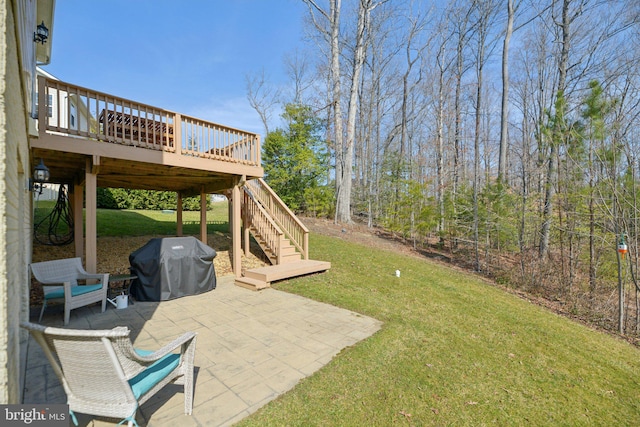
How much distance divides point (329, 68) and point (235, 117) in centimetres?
884

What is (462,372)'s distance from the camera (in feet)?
10.4

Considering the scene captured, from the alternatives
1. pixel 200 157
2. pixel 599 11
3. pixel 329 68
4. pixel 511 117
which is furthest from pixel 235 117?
pixel 599 11

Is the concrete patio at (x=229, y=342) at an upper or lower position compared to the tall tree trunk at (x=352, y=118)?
lower

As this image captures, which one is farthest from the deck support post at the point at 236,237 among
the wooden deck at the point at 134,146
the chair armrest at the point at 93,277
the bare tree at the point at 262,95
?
the bare tree at the point at 262,95

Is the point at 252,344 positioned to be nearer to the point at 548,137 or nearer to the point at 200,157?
the point at 200,157

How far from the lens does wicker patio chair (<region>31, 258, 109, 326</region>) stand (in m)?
4.12

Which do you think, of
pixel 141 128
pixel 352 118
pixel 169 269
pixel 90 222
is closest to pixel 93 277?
pixel 90 222

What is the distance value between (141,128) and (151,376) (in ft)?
17.2

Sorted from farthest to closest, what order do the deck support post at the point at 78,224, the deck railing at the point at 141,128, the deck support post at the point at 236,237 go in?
the deck support post at the point at 236,237, the deck support post at the point at 78,224, the deck railing at the point at 141,128

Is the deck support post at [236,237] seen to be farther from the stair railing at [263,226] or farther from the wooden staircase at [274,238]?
the stair railing at [263,226]

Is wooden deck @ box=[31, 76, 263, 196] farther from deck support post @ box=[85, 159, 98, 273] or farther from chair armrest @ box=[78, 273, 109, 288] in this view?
chair armrest @ box=[78, 273, 109, 288]

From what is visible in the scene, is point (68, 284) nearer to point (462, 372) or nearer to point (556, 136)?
point (462, 372)

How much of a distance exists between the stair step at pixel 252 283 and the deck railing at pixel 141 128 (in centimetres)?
280

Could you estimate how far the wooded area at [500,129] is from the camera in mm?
6254
